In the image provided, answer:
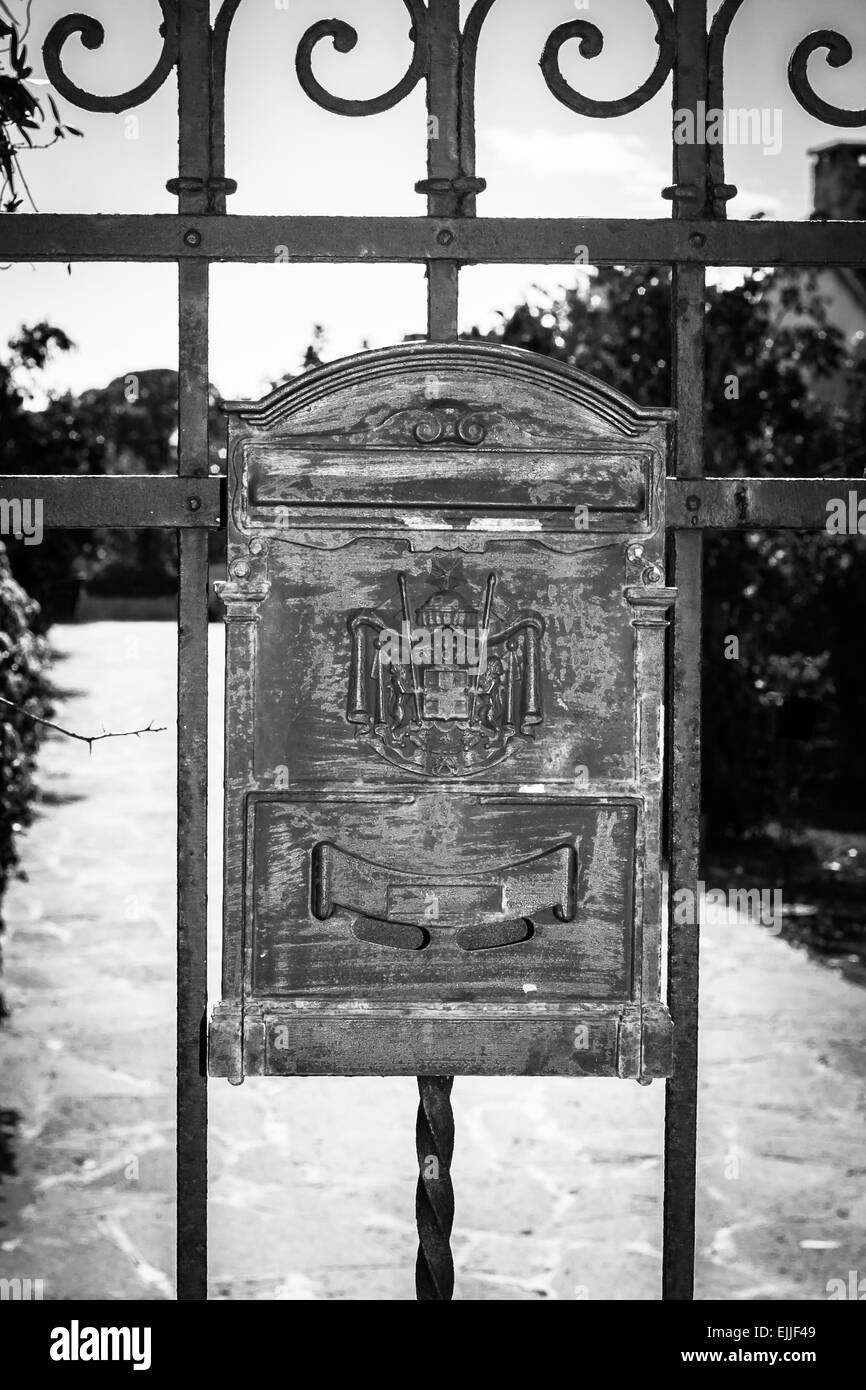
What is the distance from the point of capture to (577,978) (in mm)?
2150

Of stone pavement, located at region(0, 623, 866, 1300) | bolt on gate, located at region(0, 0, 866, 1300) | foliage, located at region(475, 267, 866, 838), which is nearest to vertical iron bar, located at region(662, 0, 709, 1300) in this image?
bolt on gate, located at region(0, 0, 866, 1300)

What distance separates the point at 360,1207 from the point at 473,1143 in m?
0.64

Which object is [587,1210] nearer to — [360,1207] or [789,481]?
[360,1207]

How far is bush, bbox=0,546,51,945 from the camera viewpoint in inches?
190

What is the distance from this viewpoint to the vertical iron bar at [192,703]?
2191 millimetres

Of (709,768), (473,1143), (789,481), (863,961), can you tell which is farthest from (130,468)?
(789,481)

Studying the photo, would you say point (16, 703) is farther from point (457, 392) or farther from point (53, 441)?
point (53, 441)

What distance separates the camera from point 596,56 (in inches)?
86.5

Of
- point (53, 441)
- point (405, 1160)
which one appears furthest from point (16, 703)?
point (53, 441)

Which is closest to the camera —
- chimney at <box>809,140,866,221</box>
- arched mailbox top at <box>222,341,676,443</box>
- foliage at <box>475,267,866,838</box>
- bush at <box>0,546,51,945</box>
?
arched mailbox top at <box>222,341,676,443</box>

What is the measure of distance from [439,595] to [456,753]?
225 mm

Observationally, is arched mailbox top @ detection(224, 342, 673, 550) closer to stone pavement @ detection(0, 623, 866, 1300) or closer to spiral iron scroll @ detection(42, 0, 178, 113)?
spiral iron scroll @ detection(42, 0, 178, 113)

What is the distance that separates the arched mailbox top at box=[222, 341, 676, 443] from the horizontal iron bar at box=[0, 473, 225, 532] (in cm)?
17

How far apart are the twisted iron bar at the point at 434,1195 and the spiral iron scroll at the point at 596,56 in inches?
57.1
